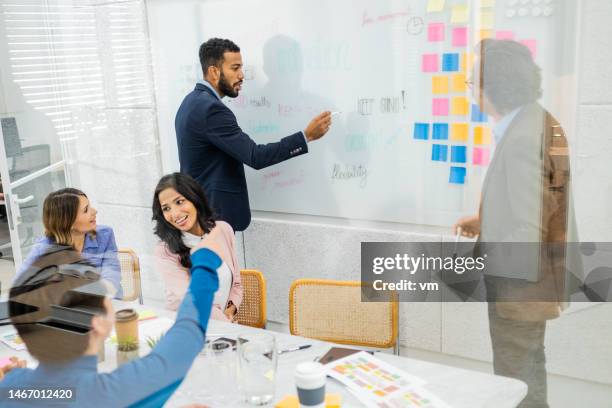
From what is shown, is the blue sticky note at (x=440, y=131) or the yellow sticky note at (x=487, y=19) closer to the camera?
the yellow sticky note at (x=487, y=19)

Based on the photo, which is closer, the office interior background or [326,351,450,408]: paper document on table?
[326,351,450,408]: paper document on table

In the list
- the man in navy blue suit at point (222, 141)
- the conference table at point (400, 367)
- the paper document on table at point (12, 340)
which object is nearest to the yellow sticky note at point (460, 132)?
the man in navy blue suit at point (222, 141)

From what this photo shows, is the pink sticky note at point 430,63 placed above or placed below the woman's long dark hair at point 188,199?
above

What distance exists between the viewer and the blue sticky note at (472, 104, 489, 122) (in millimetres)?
2096

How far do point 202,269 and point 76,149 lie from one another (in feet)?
8.10

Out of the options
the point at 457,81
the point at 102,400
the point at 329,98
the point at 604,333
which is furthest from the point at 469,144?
the point at 102,400

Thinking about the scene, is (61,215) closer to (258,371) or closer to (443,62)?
(258,371)

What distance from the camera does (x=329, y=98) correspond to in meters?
2.41

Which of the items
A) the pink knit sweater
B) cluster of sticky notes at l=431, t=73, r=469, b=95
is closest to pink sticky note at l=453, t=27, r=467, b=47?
cluster of sticky notes at l=431, t=73, r=469, b=95

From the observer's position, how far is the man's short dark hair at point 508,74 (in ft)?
6.22

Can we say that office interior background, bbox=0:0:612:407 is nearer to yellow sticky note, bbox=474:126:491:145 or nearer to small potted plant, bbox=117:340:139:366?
yellow sticky note, bbox=474:126:491:145

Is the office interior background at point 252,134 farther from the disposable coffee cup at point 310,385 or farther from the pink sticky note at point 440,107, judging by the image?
the disposable coffee cup at point 310,385

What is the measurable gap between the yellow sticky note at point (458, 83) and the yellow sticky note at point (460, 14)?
0.19 metres

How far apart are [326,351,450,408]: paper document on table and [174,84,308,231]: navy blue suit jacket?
Result: 113 centimetres
